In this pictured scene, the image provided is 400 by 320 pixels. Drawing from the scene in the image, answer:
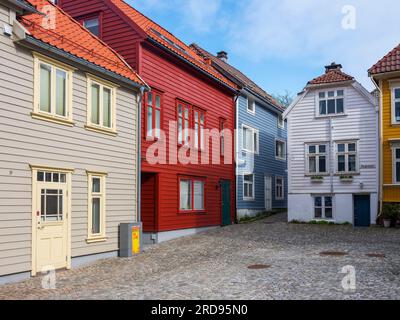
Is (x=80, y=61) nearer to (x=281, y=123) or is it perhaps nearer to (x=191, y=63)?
(x=191, y=63)

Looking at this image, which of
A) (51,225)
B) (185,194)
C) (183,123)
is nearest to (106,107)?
(51,225)

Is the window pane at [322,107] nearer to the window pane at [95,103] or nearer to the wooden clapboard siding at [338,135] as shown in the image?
the wooden clapboard siding at [338,135]

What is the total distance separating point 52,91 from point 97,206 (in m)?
3.90

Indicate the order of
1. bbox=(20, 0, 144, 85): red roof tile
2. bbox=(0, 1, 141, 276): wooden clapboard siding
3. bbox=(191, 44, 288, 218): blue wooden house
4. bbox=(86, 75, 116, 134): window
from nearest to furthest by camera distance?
bbox=(0, 1, 141, 276): wooden clapboard siding, bbox=(20, 0, 144, 85): red roof tile, bbox=(86, 75, 116, 134): window, bbox=(191, 44, 288, 218): blue wooden house

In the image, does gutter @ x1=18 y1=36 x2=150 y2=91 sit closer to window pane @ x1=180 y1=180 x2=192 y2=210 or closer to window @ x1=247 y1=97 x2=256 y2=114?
window pane @ x1=180 y1=180 x2=192 y2=210

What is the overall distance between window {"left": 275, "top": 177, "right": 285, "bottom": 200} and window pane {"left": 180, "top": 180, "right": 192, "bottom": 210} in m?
12.8

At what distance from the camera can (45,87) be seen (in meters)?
12.7

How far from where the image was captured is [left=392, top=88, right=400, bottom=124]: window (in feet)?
72.9


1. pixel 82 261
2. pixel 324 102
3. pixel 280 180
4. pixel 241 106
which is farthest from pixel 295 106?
pixel 82 261

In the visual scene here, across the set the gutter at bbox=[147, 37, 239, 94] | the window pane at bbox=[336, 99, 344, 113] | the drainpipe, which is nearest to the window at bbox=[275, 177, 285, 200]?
the gutter at bbox=[147, 37, 239, 94]

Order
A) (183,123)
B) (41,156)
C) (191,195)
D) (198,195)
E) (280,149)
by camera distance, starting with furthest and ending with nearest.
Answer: (280,149) < (198,195) < (191,195) < (183,123) < (41,156)

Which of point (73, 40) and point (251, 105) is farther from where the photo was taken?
point (251, 105)
